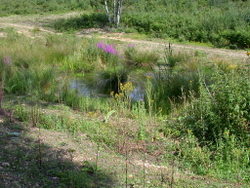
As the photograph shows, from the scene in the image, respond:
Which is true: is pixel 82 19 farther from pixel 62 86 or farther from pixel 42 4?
pixel 62 86

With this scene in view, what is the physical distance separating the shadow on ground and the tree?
18.5 metres

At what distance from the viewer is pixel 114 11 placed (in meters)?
23.6

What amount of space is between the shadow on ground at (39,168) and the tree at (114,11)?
18510mm

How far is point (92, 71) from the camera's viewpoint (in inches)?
483

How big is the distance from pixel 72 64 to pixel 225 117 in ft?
23.9

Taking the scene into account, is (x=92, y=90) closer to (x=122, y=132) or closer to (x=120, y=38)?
(x=122, y=132)

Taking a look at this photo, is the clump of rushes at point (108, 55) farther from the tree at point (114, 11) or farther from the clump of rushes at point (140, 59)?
the tree at point (114, 11)

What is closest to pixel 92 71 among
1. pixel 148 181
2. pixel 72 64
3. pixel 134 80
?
pixel 72 64

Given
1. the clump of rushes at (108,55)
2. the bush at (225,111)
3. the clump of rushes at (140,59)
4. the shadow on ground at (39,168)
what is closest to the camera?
the shadow on ground at (39,168)

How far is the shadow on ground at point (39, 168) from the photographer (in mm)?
3951

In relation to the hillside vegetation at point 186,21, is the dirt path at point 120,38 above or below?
below

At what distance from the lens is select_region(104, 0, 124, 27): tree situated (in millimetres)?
23134

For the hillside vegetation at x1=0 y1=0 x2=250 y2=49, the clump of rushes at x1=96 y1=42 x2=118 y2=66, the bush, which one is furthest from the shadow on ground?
the hillside vegetation at x1=0 y1=0 x2=250 y2=49

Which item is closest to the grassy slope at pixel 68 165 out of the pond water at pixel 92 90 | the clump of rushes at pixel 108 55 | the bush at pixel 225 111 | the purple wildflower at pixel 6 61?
the bush at pixel 225 111
